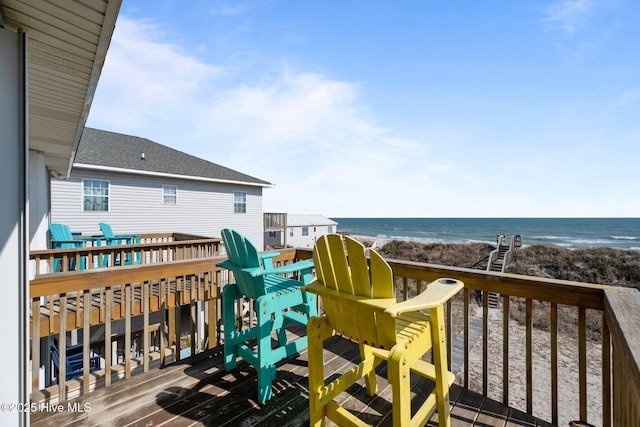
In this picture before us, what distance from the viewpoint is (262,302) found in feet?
6.49

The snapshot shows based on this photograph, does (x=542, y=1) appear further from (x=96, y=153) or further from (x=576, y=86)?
(x=96, y=153)

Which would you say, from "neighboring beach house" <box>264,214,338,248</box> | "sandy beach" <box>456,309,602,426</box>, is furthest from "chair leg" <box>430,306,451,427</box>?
"neighboring beach house" <box>264,214,338,248</box>

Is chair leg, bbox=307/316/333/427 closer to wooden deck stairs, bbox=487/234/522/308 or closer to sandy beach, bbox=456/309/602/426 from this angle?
sandy beach, bbox=456/309/602/426

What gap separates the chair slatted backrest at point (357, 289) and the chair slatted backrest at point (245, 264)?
0.63 m

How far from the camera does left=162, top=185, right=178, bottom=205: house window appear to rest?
10047 mm

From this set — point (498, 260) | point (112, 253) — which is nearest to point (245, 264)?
point (112, 253)

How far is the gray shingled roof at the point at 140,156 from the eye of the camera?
890 centimetres

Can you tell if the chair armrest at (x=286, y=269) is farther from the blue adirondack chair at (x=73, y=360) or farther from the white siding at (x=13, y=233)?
the blue adirondack chair at (x=73, y=360)

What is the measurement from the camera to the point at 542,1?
17.2 feet

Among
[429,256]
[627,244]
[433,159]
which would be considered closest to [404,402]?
[433,159]

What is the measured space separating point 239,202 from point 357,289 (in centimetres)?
1143

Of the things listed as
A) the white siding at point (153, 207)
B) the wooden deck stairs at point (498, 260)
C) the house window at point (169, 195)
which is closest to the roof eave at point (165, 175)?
the white siding at point (153, 207)

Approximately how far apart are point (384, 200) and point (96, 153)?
48501 mm

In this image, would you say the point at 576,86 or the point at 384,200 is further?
the point at 384,200
